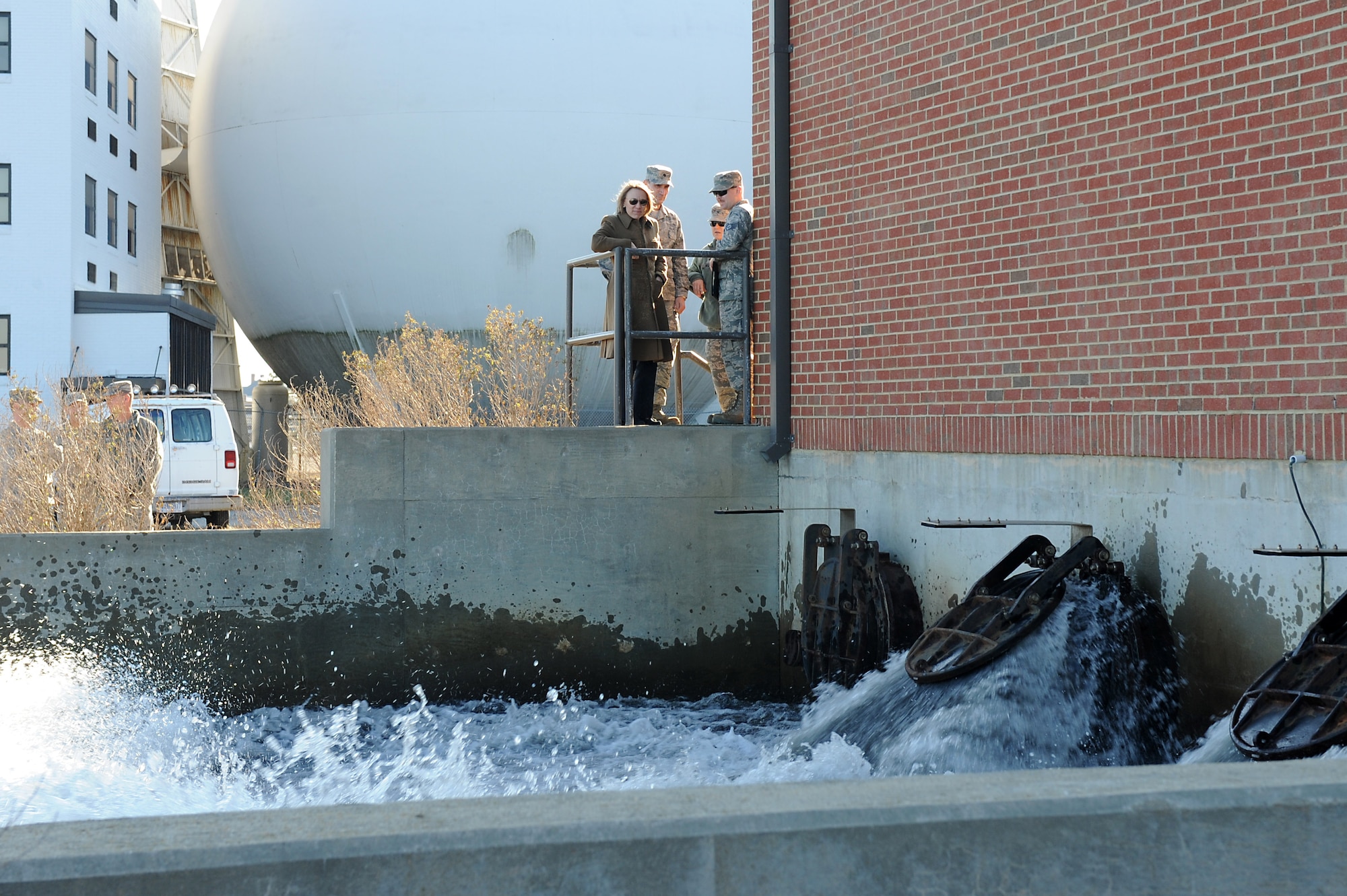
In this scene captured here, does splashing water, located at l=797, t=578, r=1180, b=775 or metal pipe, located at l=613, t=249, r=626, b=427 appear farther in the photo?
metal pipe, located at l=613, t=249, r=626, b=427

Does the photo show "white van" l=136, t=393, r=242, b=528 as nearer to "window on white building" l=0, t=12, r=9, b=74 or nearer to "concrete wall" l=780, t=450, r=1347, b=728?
"concrete wall" l=780, t=450, r=1347, b=728

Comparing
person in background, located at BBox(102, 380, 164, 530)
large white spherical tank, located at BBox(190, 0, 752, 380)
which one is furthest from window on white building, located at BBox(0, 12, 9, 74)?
person in background, located at BBox(102, 380, 164, 530)

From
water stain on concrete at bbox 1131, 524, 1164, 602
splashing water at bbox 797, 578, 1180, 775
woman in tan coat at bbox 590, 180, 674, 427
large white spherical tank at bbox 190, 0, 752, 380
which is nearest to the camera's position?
splashing water at bbox 797, 578, 1180, 775

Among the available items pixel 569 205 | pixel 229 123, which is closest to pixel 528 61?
pixel 569 205

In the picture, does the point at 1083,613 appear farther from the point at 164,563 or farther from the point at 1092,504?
the point at 164,563

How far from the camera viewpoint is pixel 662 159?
23688mm

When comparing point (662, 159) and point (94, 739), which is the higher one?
point (662, 159)

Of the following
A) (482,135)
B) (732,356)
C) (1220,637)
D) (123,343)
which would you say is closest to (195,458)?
(482,135)

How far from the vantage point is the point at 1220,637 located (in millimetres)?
5969

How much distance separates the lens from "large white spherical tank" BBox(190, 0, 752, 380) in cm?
2338

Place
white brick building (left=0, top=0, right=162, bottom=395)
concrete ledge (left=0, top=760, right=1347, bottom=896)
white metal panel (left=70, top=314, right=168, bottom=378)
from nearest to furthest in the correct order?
concrete ledge (left=0, top=760, right=1347, bottom=896) < white brick building (left=0, top=0, right=162, bottom=395) < white metal panel (left=70, top=314, right=168, bottom=378)

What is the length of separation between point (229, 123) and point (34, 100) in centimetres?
409

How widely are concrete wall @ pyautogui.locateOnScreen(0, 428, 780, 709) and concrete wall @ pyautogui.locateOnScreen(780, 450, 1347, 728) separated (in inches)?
55.6

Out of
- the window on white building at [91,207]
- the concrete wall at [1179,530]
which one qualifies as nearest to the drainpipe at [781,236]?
the concrete wall at [1179,530]
